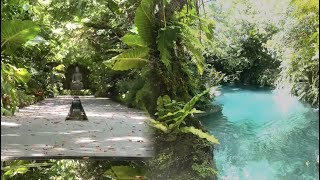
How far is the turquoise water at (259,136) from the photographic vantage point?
14.0ft

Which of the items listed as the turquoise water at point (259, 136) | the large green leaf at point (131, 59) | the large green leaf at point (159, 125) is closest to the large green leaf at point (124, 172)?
the large green leaf at point (159, 125)

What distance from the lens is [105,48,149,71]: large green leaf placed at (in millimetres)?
3250

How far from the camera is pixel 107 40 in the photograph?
6.51m

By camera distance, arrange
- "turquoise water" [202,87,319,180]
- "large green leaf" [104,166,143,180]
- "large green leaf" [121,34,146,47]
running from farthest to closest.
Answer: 1. "turquoise water" [202,87,319,180]
2. "large green leaf" [121,34,146,47]
3. "large green leaf" [104,166,143,180]

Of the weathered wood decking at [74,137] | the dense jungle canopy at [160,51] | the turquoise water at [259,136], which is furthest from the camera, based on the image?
the turquoise water at [259,136]

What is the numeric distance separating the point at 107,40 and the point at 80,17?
113 cm

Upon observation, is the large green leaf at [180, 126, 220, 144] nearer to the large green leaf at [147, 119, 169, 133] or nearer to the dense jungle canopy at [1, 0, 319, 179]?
the dense jungle canopy at [1, 0, 319, 179]

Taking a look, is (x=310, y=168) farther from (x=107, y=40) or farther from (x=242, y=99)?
(x=107, y=40)

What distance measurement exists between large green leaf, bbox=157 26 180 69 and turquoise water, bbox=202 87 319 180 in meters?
1.53

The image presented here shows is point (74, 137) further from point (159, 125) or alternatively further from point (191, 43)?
point (191, 43)

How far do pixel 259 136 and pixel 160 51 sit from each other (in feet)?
12.6

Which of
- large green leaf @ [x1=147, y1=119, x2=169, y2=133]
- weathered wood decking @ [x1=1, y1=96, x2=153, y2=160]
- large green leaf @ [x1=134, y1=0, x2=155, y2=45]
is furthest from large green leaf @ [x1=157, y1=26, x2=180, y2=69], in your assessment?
weathered wood decking @ [x1=1, y1=96, x2=153, y2=160]

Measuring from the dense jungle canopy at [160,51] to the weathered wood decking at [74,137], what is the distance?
0.30 meters

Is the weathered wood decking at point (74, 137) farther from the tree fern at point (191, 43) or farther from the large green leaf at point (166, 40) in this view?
the tree fern at point (191, 43)
